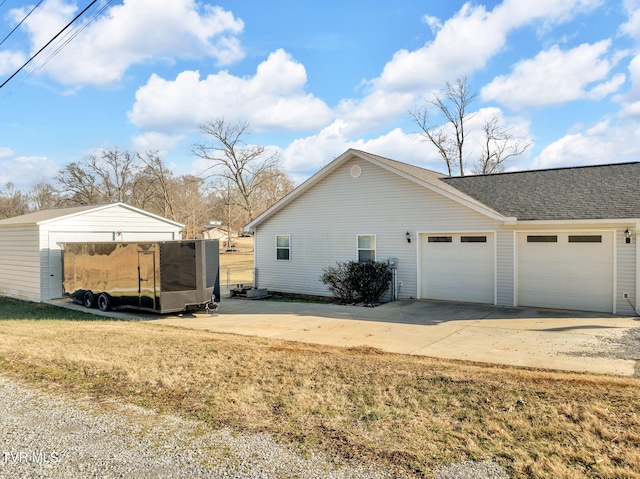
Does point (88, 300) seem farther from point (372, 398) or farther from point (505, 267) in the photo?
point (505, 267)

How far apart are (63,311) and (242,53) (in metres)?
9.63

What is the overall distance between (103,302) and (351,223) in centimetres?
808

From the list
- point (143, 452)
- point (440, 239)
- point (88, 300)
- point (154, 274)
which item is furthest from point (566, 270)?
point (88, 300)

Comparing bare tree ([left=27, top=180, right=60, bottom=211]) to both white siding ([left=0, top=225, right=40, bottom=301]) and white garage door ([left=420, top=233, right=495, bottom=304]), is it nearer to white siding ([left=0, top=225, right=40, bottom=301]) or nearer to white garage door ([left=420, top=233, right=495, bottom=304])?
white siding ([left=0, top=225, right=40, bottom=301])

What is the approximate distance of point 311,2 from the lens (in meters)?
10.6

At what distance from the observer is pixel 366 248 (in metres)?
14.8

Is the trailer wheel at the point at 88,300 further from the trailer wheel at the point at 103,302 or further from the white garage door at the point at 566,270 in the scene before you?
the white garage door at the point at 566,270

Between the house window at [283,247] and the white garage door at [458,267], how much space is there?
510 centimetres

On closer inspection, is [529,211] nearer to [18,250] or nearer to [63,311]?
[63,311]

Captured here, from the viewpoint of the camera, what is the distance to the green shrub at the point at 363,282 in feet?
44.4

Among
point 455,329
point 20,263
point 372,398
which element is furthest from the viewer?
point 20,263

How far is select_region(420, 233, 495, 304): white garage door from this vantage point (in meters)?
12.6

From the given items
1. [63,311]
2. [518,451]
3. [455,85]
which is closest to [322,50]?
[63,311]

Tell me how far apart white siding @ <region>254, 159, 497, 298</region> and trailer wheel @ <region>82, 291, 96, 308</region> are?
591 centimetres
